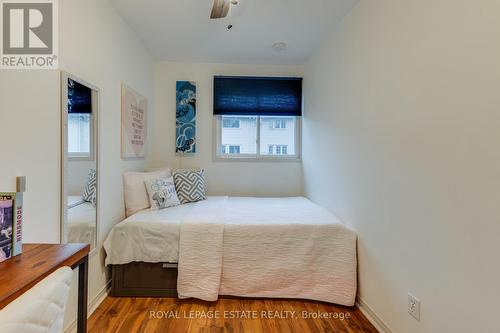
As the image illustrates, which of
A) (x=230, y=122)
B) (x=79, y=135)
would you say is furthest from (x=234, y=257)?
(x=230, y=122)

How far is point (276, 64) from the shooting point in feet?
11.4

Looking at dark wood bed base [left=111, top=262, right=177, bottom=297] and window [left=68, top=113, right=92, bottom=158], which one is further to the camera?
dark wood bed base [left=111, top=262, right=177, bottom=297]

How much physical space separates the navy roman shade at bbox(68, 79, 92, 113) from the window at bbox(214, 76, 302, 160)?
181cm

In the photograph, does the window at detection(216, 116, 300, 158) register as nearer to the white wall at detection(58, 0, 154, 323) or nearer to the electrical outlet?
the white wall at detection(58, 0, 154, 323)

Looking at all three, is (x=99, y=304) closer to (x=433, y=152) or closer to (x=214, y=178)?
(x=214, y=178)

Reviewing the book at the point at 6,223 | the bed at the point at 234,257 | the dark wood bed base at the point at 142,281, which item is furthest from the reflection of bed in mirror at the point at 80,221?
the book at the point at 6,223

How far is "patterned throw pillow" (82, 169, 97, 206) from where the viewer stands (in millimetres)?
1777

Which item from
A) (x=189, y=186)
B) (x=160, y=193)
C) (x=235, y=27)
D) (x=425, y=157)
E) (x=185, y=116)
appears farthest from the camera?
(x=185, y=116)

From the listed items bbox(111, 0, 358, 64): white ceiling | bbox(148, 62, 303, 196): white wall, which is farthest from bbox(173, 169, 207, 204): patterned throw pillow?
bbox(111, 0, 358, 64): white ceiling

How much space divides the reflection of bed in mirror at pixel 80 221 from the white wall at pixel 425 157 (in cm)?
204

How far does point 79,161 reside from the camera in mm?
1688

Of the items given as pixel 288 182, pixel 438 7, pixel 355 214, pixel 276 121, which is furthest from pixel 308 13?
pixel 288 182

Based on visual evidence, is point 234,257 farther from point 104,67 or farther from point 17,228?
point 104,67

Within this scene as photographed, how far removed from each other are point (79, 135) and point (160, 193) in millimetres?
1056
